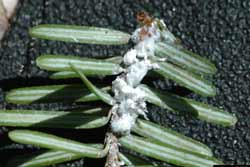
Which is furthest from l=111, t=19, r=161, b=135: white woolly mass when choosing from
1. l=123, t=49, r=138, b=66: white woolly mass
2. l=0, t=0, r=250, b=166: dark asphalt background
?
l=0, t=0, r=250, b=166: dark asphalt background

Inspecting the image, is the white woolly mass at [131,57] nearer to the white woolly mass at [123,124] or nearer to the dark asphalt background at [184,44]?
the white woolly mass at [123,124]

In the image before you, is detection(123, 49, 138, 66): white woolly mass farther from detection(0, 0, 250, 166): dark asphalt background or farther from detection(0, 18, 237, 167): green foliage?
detection(0, 0, 250, 166): dark asphalt background

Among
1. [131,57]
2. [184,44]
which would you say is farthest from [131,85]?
[184,44]

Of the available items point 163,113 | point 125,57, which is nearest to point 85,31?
point 125,57

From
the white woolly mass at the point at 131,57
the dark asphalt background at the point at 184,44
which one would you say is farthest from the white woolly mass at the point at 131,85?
the dark asphalt background at the point at 184,44

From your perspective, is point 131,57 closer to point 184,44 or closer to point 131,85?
point 131,85

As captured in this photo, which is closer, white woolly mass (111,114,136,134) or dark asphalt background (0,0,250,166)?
white woolly mass (111,114,136,134)
